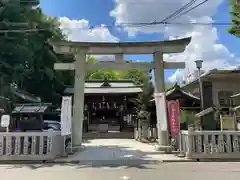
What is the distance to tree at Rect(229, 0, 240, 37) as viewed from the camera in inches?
592

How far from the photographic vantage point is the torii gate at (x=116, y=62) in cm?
1538

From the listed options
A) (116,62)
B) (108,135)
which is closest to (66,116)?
(116,62)

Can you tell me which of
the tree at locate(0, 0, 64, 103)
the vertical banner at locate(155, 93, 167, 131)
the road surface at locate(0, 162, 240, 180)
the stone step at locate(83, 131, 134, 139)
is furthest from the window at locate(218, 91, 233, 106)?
the tree at locate(0, 0, 64, 103)

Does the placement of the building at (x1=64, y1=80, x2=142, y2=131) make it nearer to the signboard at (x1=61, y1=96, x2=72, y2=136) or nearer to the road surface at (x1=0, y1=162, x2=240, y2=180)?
the signboard at (x1=61, y1=96, x2=72, y2=136)

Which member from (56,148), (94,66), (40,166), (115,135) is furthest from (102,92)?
(40,166)

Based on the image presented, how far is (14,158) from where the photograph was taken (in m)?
12.3

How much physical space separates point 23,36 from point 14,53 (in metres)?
1.96

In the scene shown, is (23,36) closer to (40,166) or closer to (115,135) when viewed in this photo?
(115,135)

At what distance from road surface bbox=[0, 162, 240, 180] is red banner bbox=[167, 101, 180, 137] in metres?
2.65

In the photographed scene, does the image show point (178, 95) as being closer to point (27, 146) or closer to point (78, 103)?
point (78, 103)

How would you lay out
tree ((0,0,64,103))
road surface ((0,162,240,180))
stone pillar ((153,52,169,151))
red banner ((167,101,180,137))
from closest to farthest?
road surface ((0,162,240,180)) < red banner ((167,101,180,137)) < stone pillar ((153,52,169,151)) < tree ((0,0,64,103))

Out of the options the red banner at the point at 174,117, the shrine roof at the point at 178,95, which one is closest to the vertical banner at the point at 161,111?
the red banner at the point at 174,117

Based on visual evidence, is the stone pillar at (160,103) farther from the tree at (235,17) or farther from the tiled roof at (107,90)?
the tiled roof at (107,90)

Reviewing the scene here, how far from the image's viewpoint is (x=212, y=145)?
12.4 meters
